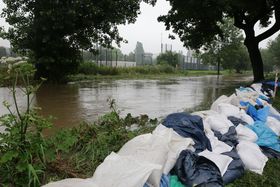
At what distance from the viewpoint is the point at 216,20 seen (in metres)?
18.0

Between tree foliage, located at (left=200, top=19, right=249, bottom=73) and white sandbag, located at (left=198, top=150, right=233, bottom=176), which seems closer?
white sandbag, located at (left=198, top=150, right=233, bottom=176)

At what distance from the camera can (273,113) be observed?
6676 millimetres

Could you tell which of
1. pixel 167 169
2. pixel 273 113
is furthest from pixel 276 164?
pixel 273 113

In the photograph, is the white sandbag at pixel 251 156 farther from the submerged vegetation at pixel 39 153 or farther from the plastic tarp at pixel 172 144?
the plastic tarp at pixel 172 144

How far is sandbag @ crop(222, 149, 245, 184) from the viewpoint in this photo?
3.69m

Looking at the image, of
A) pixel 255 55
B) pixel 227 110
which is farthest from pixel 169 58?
pixel 227 110

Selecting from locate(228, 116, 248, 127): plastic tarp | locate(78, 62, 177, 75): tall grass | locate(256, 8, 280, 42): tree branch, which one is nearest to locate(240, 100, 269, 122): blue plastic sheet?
locate(228, 116, 248, 127): plastic tarp

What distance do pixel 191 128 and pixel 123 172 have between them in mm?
1626

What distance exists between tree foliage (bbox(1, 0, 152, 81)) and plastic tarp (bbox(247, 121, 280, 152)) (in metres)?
11.0

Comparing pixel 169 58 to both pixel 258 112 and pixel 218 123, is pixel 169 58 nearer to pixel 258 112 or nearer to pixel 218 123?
pixel 258 112

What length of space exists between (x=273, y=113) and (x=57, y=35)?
11.8m

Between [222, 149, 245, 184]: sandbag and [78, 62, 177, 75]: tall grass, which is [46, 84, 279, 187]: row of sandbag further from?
[78, 62, 177, 75]: tall grass

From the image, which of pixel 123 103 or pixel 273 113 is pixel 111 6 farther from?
pixel 273 113

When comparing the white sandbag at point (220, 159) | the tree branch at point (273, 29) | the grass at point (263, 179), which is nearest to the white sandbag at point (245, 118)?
the grass at point (263, 179)
